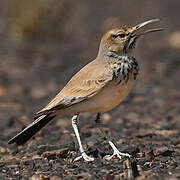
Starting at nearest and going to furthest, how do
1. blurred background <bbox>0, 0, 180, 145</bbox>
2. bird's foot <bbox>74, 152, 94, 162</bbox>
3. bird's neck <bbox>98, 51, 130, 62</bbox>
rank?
1. bird's foot <bbox>74, 152, 94, 162</bbox>
2. bird's neck <bbox>98, 51, 130, 62</bbox>
3. blurred background <bbox>0, 0, 180, 145</bbox>

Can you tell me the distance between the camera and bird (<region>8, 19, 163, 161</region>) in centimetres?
614

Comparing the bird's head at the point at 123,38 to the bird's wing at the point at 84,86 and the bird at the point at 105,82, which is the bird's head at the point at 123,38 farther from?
the bird's wing at the point at 84,86

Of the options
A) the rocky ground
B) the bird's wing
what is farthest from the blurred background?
the bird's wing

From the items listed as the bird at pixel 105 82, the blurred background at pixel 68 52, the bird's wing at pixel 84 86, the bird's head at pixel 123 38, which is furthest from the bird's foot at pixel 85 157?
the blurred background at pixel 68 52

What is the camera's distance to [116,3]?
1706 cm

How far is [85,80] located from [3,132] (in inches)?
104

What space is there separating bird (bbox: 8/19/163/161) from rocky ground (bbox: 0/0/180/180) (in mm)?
388

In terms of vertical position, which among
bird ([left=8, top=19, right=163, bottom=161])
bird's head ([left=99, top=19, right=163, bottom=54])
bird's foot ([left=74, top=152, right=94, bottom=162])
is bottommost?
bird's foot ([left=74, top=152, right=94, bottom=162])

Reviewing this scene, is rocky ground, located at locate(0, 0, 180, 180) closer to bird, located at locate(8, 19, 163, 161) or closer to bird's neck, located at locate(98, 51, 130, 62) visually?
bird, located at locate(8, 19, 163, 161)

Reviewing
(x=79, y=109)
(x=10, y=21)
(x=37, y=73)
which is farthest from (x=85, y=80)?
(x=10, y=21)

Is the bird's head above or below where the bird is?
→ above

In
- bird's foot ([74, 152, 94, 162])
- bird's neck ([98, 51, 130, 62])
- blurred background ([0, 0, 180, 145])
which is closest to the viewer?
bird's foot ([74, 152, 94, 162])

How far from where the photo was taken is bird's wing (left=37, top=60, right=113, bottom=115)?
616cm

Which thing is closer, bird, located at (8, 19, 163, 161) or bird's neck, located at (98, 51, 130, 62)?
bird, located at (8, 19, 163, 161)
